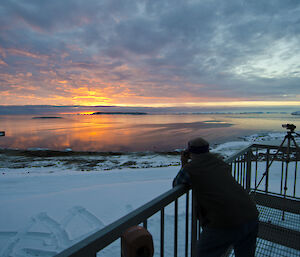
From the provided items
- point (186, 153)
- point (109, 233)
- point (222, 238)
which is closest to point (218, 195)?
point (222, 238)

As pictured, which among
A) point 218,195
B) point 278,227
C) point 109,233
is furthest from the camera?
point 278,227

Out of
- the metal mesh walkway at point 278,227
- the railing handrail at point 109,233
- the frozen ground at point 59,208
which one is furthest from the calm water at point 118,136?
the railing handrail at point 109,233

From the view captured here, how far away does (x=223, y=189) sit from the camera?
189cm

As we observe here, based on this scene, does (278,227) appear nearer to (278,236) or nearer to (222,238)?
(278,236)

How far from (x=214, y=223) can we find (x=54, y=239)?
14.5 feet

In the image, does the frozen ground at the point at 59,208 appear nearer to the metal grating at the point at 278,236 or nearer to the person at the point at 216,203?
the metal grating at the point at 278,236

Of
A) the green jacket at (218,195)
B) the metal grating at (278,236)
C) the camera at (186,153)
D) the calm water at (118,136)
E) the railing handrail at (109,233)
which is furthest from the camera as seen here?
the calm water at (118,136)

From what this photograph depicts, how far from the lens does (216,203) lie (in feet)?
6.21

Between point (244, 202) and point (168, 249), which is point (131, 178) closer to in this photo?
point (168, 249)

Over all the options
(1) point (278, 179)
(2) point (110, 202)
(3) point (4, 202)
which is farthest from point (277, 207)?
(3) point (4, 202)

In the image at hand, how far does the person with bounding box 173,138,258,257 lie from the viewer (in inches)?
74.5

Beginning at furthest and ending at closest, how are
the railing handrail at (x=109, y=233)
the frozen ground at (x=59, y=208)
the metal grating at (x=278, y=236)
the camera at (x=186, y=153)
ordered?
the frozen ground at (x=59, y=208) → the metal grating at (x=278, y=236) → the camera at (x=186, y=153) → the railing handrail at (x=109, y=233)

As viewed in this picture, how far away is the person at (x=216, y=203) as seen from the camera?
189cm

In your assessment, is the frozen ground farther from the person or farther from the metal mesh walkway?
the person
